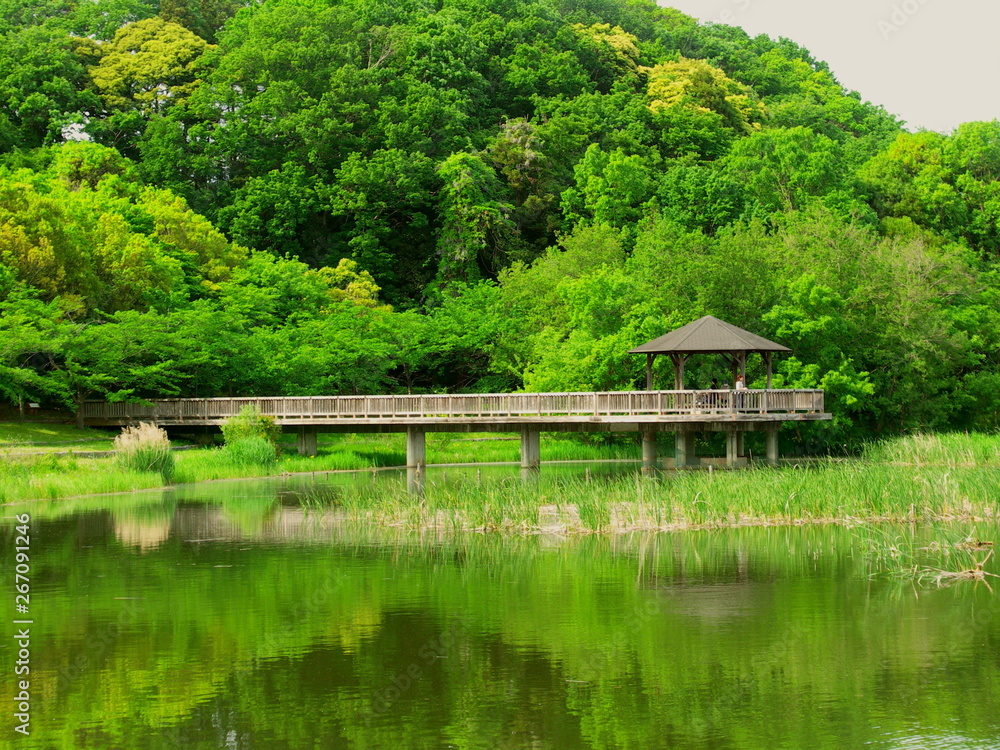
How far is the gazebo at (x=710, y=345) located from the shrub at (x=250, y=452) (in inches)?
475

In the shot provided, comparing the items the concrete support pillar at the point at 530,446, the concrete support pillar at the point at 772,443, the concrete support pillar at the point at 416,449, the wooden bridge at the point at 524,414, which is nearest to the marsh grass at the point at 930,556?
the wooden bridge at the point at 524,414

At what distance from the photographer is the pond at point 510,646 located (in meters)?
9.14

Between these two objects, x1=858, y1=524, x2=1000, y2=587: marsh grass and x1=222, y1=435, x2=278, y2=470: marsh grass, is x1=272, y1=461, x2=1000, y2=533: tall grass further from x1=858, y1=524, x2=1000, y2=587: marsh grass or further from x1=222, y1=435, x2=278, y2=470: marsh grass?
x1=222, y1=435, x2=278, y2=470: marsh grass

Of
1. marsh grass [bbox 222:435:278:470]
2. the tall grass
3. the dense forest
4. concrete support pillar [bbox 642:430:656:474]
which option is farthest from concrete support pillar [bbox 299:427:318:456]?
the tall grass

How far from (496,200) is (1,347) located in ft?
102

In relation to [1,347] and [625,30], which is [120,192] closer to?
[1,347]

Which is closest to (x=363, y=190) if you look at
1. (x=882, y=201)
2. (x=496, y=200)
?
(x=496, y=200)

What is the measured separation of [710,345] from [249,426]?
50.5ft

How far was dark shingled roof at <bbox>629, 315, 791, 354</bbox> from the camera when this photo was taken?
3316 centimetres

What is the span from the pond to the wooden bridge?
14197mm

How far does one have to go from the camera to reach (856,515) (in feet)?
64.7

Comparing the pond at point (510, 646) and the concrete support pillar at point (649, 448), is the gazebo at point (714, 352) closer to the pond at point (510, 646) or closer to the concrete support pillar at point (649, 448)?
the concrete support pillar at point (649, 448)

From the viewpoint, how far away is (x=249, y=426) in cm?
3712

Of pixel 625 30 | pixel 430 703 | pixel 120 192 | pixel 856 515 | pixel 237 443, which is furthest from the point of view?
pixel 625 30
